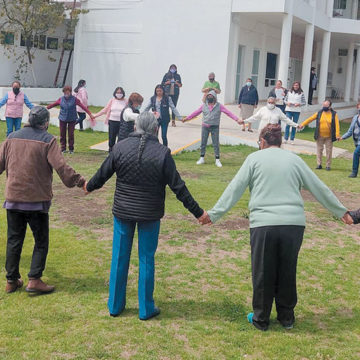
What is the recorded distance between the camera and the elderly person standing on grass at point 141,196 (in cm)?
521

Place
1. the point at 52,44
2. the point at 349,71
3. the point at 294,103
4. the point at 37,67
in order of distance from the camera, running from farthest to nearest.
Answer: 1. the point at 349,71
2. the point at 52,44
3. the point at 37,67
4. the point at 294,103

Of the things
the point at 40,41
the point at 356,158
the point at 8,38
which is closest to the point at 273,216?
the point at 356,158

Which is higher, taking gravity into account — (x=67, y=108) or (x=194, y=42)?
(x=194, y=42)

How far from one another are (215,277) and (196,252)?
94cm

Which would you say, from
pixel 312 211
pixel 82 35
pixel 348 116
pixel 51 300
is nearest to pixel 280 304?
pixel 51 300

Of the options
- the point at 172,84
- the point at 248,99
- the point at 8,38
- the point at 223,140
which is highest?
the point at 8,38

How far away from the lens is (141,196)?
522 cm

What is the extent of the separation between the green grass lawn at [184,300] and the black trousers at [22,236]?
0.27 meters

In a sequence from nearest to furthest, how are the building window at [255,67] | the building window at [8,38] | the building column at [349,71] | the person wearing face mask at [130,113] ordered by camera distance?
the person wearing face mask at [130,113] < the building window at [255,67] < the building window at [8,38] < the building column at [349,71]

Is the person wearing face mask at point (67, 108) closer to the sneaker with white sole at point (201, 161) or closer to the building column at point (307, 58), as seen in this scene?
the sneaker with white sole at point (201, 161)

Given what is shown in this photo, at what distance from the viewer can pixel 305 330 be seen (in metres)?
5.31

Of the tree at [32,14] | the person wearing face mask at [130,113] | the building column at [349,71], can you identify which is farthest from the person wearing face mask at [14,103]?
the building column at [349,71]

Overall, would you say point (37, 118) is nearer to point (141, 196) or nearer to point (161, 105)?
point (141, 196)

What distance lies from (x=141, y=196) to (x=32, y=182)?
123cm
